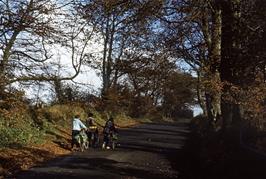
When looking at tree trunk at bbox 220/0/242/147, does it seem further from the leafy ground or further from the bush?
the bush

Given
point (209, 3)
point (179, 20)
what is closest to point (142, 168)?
point (179, 20)

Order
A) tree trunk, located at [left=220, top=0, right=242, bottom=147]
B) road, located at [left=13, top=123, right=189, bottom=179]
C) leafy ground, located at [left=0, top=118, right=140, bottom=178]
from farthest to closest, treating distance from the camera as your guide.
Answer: leafy ground, located at [left=0, top=118, right=140, bottom=178] < road, located at [left=13, top=123, right=189, bottom=179] < tree trunk, located at [left=220, top=0, right=242, bottom=147]

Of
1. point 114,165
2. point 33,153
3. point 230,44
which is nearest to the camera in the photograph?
point 230,44

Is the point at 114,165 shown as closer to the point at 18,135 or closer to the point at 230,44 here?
the point at 18,135

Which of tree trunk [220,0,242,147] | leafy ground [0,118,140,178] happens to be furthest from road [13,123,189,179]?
tree trunk [220,0,242,147]

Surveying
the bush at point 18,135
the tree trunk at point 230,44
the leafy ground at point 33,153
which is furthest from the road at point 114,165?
the tree trunk at point 230,44

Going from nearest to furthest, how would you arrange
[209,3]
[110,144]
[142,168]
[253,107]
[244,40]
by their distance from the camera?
[244,40], [209,3], [253,107], [142,168], [110,144]

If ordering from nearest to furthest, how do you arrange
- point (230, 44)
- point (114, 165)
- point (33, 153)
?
point (230, 44) < point (114, 165) < point (33, 153)

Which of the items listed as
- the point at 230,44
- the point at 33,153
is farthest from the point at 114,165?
the point at 230,44

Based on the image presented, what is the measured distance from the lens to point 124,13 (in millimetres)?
18047

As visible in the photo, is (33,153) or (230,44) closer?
(230,44)

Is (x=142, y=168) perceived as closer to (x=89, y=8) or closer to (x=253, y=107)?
(x=253, y=107)

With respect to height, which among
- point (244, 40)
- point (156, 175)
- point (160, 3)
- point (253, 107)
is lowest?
point (156, 175)

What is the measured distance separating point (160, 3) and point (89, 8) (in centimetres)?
217
